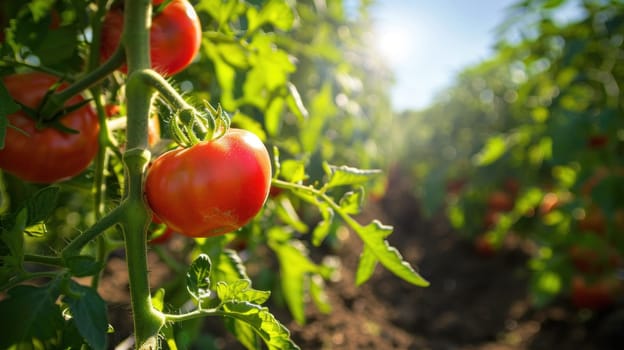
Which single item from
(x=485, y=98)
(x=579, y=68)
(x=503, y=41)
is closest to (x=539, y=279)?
(x=579, y=68)

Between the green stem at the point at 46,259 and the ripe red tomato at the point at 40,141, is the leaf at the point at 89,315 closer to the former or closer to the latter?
the green stem at the point at 46,259

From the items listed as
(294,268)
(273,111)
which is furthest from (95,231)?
(294,268)

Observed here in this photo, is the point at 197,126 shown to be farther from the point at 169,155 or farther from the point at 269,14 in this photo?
the point at 269,14

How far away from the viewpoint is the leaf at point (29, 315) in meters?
0.59

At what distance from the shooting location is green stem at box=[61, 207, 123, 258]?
586 mm

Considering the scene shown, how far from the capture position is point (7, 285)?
61 centimetres

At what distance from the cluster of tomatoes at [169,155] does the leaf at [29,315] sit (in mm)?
141

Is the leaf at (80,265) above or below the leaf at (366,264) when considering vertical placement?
above

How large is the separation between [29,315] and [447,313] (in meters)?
2.98

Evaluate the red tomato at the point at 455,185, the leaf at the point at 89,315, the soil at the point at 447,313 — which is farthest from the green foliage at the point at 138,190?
the red tomato at the point at 455,185

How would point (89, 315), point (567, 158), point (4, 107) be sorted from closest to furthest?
point (89, 315)
point (4, 107)
point (567, 158)

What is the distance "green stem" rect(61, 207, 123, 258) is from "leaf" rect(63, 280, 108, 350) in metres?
0.03

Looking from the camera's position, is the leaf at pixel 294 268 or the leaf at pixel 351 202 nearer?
the leaf at pixel 351 202

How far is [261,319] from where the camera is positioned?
66 cm
